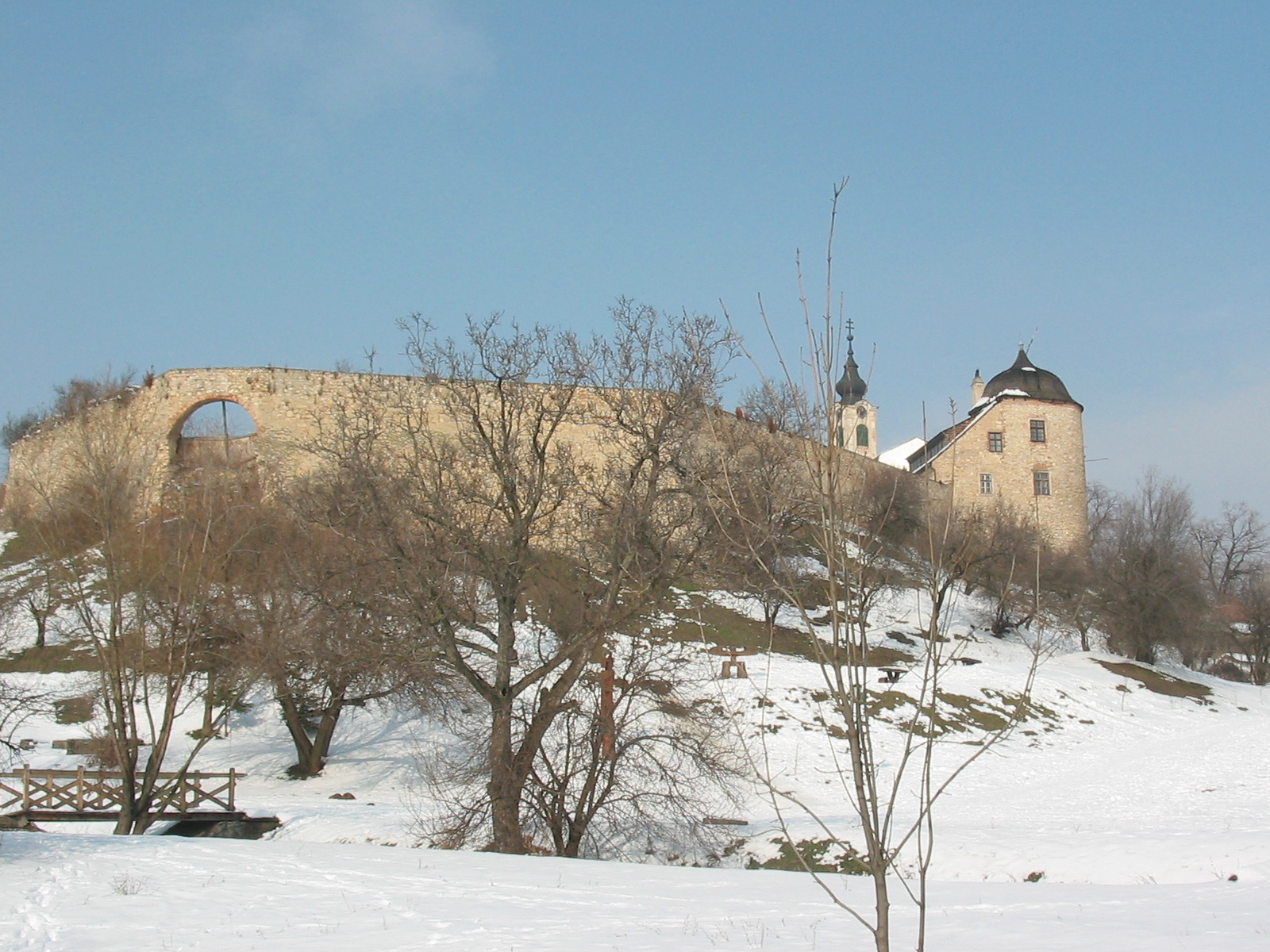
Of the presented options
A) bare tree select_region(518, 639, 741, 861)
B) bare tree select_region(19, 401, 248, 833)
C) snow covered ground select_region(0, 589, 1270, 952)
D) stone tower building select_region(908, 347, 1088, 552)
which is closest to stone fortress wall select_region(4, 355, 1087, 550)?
bare tree select_region(19, 401, 248, 833)

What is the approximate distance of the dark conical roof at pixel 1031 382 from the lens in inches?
1799

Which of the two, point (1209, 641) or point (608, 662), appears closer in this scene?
point (608, 662)

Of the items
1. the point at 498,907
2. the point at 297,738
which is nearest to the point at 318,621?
the point at 297,738

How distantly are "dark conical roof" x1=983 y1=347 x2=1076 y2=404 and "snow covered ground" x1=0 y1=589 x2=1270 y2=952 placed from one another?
28.9 metres

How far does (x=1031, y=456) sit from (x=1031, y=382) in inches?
138

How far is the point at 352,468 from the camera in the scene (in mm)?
11742

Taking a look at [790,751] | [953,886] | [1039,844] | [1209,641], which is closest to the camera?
[953,886]

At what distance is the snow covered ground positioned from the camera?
21.6 ft

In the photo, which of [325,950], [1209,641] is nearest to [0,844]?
[325,950]

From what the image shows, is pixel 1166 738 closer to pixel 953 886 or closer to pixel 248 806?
pixel 953 886

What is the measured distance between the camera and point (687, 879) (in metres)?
9.49

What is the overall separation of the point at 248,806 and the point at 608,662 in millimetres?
7450

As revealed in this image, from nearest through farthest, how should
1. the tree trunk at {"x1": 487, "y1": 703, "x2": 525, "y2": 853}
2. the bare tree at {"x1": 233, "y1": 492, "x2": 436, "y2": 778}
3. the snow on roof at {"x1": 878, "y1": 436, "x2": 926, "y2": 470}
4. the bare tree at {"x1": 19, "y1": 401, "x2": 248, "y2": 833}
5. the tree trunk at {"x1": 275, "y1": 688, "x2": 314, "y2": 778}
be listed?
1. the tree trunk at {"x1": 487, "y1": 703, "x2": 525, "y2": 853}
2. the bare tree at {"x1": 233, "y1": 492, "x2": 436, "y2": 778}
3. the bare tree at {"x1": 19, "y1": 401, "x2": 248, "y2": 833}
4. the tree trunk at {"x1": 275, "y1": 688, "x2": 314, "y2": 778}
5. the snow on roof at {"x1": 878, "y1": 436, "x2": 926, "y2": 470}

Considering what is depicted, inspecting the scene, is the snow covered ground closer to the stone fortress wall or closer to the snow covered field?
the snow covered field
